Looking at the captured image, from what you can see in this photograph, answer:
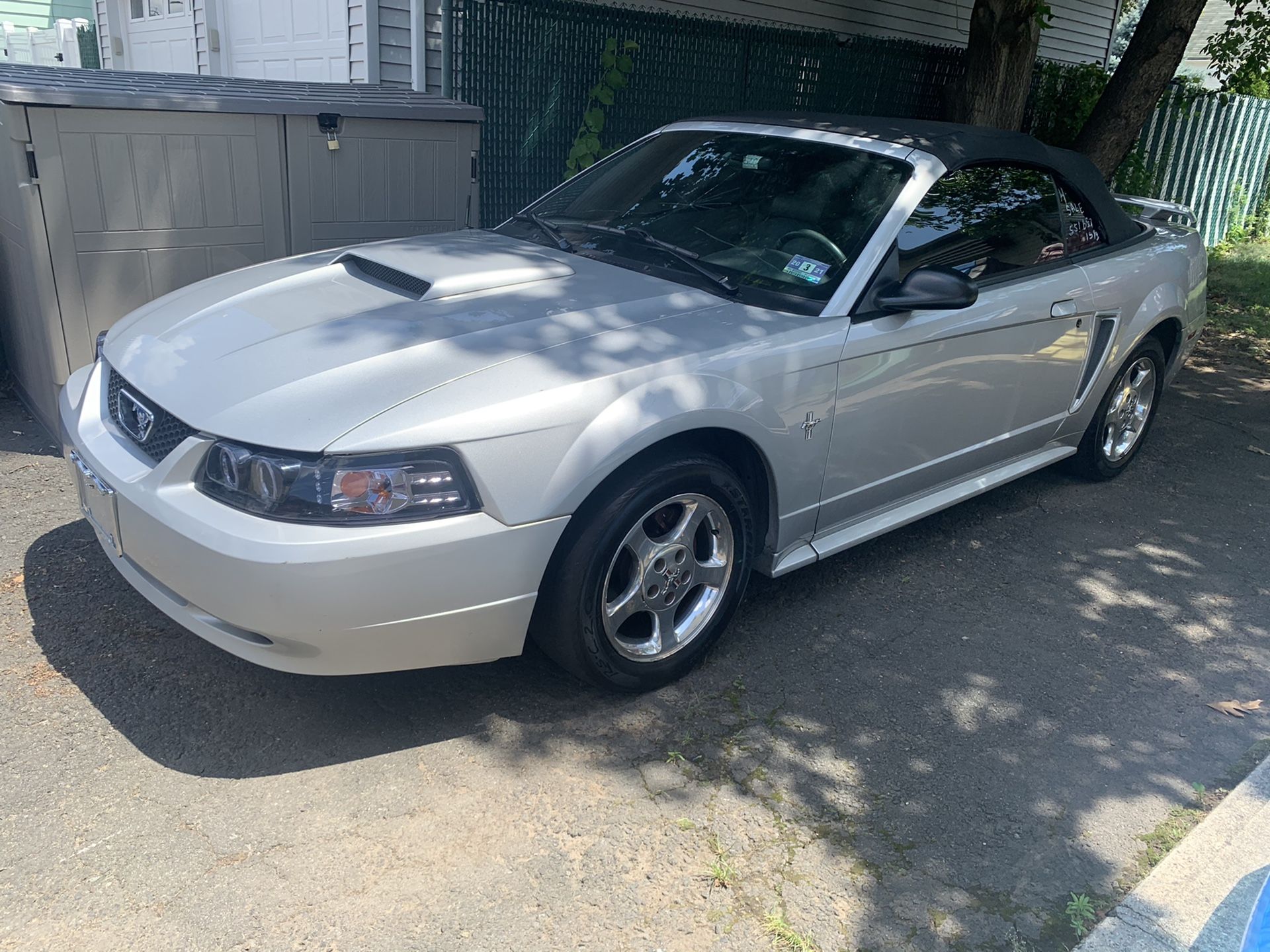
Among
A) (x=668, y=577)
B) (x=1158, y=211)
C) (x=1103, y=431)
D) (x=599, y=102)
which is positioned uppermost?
(x=599, y=102)

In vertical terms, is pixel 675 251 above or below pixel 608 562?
above

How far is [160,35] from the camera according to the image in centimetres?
1123

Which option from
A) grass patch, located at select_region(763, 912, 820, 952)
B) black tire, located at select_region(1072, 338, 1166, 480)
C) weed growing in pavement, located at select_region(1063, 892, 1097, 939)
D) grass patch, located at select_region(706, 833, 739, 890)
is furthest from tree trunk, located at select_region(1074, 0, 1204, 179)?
grass patch, located at select_region(763, 912, 820, 952)

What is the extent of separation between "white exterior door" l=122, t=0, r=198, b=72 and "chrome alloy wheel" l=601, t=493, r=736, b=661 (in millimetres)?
9375

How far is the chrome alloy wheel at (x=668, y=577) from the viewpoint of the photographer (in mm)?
3254

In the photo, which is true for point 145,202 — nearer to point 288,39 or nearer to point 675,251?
point 675,251

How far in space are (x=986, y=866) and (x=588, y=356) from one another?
1775 mm

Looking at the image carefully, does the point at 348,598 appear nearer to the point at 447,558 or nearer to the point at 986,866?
the point at 447,558

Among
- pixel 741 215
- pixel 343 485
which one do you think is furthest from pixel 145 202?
pixel 343 485

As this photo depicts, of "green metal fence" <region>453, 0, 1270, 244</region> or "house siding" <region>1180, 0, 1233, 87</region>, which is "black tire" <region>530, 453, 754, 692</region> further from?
"house siding" <region>1180, 0, 1233, 87</region>

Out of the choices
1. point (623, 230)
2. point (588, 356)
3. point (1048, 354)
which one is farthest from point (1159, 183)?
point (588, 356)

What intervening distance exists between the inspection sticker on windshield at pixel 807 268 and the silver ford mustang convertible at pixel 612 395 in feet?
0.05

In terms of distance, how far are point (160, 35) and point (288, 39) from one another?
3.36m

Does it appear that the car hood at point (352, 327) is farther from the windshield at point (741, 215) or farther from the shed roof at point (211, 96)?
the shed roof at point (211, 96)
